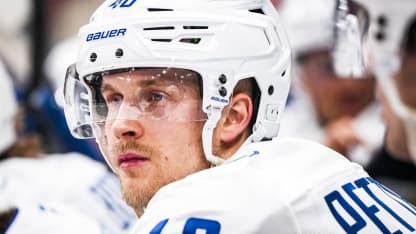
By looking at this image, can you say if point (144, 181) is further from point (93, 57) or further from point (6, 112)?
point (6, 112)

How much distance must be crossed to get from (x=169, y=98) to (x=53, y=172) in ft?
3.99

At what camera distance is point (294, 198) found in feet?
A: 5.92

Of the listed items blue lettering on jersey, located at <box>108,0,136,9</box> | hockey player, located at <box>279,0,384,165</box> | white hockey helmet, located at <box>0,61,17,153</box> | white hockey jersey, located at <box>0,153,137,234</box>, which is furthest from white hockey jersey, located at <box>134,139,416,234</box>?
hockey player, located at <box>279,0,384,165</box>

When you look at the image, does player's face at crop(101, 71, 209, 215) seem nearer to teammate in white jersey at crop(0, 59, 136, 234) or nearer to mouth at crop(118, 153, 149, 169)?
mouth at crop(118, 153, 149, 169)

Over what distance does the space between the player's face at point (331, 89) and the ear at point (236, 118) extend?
7.30 feet

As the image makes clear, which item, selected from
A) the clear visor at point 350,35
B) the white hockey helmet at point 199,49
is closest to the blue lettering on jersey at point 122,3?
the white hockey helmet at point 199,49

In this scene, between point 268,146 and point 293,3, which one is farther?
point 293,3

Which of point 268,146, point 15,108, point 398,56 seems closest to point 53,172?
point 15,108

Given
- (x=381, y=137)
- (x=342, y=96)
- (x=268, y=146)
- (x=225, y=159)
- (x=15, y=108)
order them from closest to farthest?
(x=268, y=146), (x=225, y=159), (x=15, y=108), (x=381, y=137), (x=342, y=96)

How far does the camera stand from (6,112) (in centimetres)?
310

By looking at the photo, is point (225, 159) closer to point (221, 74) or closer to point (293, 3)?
point (221, 74)

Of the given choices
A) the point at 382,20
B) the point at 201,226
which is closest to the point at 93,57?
the point at 201,226

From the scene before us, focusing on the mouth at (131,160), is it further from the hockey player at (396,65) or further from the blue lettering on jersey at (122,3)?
the hockey player at (396,65)

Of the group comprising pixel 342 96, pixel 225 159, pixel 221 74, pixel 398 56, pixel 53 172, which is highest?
pixel 221 74
